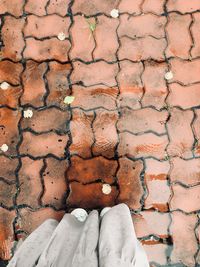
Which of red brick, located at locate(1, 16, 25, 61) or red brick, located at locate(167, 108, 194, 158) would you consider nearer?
red brick, located at locate(167, 108, 194, 158)

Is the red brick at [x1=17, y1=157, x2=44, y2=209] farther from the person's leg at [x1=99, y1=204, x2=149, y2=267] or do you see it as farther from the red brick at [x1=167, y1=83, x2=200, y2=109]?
the red brick at [x1=167, y1=83, x2=200, y2=109]

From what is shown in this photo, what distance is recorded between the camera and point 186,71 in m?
3.70

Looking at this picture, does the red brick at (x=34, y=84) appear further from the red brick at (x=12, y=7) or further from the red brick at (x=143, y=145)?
the red brick at (x=143, y=145)

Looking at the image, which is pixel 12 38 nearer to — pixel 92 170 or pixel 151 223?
pixel 92 170

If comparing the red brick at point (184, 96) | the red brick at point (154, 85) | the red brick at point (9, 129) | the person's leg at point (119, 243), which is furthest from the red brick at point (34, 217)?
the red brick at point (184, 96)

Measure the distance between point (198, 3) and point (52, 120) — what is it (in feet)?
5.75

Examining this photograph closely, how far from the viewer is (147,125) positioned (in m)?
3.60

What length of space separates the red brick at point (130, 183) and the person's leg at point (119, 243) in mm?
497

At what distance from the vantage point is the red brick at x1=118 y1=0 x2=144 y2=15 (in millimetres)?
3854

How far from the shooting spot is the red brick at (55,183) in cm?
351

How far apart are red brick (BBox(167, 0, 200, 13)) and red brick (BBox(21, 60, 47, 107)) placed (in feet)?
4.28

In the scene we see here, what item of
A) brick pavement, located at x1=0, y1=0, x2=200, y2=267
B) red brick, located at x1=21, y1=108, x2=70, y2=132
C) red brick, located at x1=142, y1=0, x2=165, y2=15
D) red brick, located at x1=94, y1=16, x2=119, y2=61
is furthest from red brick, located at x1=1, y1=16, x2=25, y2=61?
red brick, located at x1=142, y1=0, x2=165, y2=15

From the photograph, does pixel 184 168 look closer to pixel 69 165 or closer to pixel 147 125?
pixel 147 125

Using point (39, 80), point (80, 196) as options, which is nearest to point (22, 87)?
point (39, 80)
